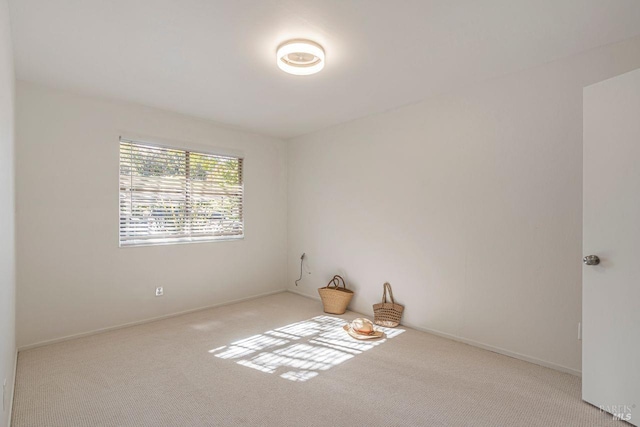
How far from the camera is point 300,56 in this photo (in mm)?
2518

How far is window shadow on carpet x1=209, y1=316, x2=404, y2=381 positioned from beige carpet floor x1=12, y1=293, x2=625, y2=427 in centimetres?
2

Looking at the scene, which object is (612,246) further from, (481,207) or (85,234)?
(85,234)

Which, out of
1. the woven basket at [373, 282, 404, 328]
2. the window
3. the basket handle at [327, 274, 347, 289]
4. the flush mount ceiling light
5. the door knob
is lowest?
the woven basket at [373, 282, 404, 328]

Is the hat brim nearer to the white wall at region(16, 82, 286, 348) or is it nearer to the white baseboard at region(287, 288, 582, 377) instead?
the white baseboard at region(287, 288, 582, 377)

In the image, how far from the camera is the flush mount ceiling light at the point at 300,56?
7.60ft

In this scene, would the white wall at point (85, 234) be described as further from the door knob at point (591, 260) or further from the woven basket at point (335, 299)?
the door knob at point (591, 260)

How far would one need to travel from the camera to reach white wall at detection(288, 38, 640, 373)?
2547 mm

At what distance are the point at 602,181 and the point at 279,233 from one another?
13.1ft

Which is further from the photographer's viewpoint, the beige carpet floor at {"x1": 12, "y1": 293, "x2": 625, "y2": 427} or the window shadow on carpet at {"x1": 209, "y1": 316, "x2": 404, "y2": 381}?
the window shadow on carpet at {"x1": 209, "y1": 316, "x2": 404, "y2": 381}

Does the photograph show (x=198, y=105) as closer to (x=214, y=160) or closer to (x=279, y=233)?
(x=214, y=160)

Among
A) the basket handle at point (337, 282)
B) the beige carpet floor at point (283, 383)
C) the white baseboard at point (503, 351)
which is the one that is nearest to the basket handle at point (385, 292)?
the white baseboard at point (503, 351)

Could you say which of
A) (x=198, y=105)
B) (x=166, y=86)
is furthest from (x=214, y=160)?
(x=166, y=86)

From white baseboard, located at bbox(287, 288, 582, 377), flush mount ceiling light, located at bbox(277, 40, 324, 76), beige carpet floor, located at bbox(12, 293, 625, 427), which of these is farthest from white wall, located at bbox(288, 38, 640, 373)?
flush mount ceiling light, located at bbox(277, 40, 324, 76)

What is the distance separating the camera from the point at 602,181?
2068mm
